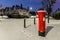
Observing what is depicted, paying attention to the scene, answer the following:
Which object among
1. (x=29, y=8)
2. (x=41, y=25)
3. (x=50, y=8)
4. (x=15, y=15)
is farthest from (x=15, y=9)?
(x=41, y=25)

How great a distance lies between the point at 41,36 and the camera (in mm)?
10891

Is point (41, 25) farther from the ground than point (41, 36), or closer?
farther from the ground

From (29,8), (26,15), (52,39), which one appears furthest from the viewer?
(26,15)

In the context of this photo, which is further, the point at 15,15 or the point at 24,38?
the point at 15,15

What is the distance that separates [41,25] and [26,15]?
870 inches

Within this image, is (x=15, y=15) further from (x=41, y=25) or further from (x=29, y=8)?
(x=41, y=25)

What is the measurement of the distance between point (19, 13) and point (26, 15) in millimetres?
2310

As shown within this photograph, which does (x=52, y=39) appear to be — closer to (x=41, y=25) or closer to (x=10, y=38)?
(x=41, y=25)

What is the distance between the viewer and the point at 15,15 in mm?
34375

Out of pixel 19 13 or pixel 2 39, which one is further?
pixel 19 13

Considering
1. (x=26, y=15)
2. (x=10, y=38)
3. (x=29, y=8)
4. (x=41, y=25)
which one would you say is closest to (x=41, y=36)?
(x=41, y=25)

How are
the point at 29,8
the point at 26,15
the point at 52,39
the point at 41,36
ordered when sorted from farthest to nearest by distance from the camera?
1. the point at 26,15
2. the point at 29,8
3. the point at 41,36
4. the point at 52,39

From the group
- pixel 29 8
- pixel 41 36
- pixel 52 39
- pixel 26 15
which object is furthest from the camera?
pixel 26 15

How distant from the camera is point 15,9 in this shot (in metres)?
33.7
